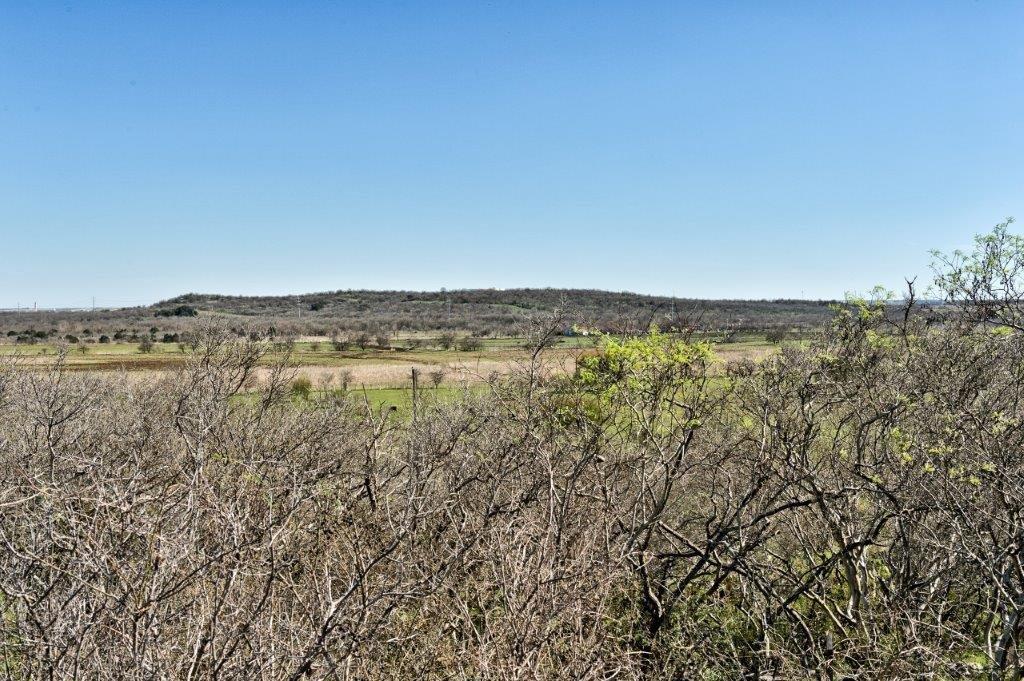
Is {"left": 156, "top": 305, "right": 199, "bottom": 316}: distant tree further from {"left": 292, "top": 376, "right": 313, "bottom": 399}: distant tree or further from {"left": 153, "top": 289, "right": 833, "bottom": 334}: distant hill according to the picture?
{"left": 292, "top": 376, "right": 313, "bottom": 399}: distant tree

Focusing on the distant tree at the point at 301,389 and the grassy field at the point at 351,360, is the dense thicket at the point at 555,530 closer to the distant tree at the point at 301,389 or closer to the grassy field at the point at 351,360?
the distant tree at the point at 301,389

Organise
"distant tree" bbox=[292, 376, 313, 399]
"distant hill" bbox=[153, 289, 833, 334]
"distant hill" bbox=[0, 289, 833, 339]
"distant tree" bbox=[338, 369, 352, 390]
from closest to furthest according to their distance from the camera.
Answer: "distant tree" bbox=[338, 369, 352, 390]
"distant tree" bbox=[292, 376, 313, 399]
"distant hill" bbox=[0, 289, 833, 339]
"distant hill" bbox=[153, 289, 833, 334]

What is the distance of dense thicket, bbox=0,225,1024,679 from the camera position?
394cm

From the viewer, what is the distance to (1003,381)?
931cm

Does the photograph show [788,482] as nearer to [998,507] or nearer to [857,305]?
[998,507]

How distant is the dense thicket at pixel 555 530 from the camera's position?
3.94 meters

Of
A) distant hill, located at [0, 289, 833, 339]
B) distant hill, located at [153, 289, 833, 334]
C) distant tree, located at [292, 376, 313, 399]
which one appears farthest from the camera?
distant hill, located at [153, 289, 833, 334]

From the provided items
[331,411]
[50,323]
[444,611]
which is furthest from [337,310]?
[444,611]

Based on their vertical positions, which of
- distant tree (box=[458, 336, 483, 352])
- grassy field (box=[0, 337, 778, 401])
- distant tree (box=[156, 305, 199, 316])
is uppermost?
distant tree (box=[156, 305, 199, 316])

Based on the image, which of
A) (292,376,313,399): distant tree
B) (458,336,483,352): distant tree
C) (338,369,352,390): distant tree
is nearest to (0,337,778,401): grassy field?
(338,369,352,390): distant tree

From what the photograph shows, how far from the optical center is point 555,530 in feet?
18.2

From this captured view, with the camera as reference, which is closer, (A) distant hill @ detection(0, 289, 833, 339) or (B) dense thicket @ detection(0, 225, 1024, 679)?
(B) dense thicket @ detection(0, 225, 1024, 679)

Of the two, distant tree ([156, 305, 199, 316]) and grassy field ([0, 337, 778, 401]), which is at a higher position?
distant tree ([156, 305, 199, 316])

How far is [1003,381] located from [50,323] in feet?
397
